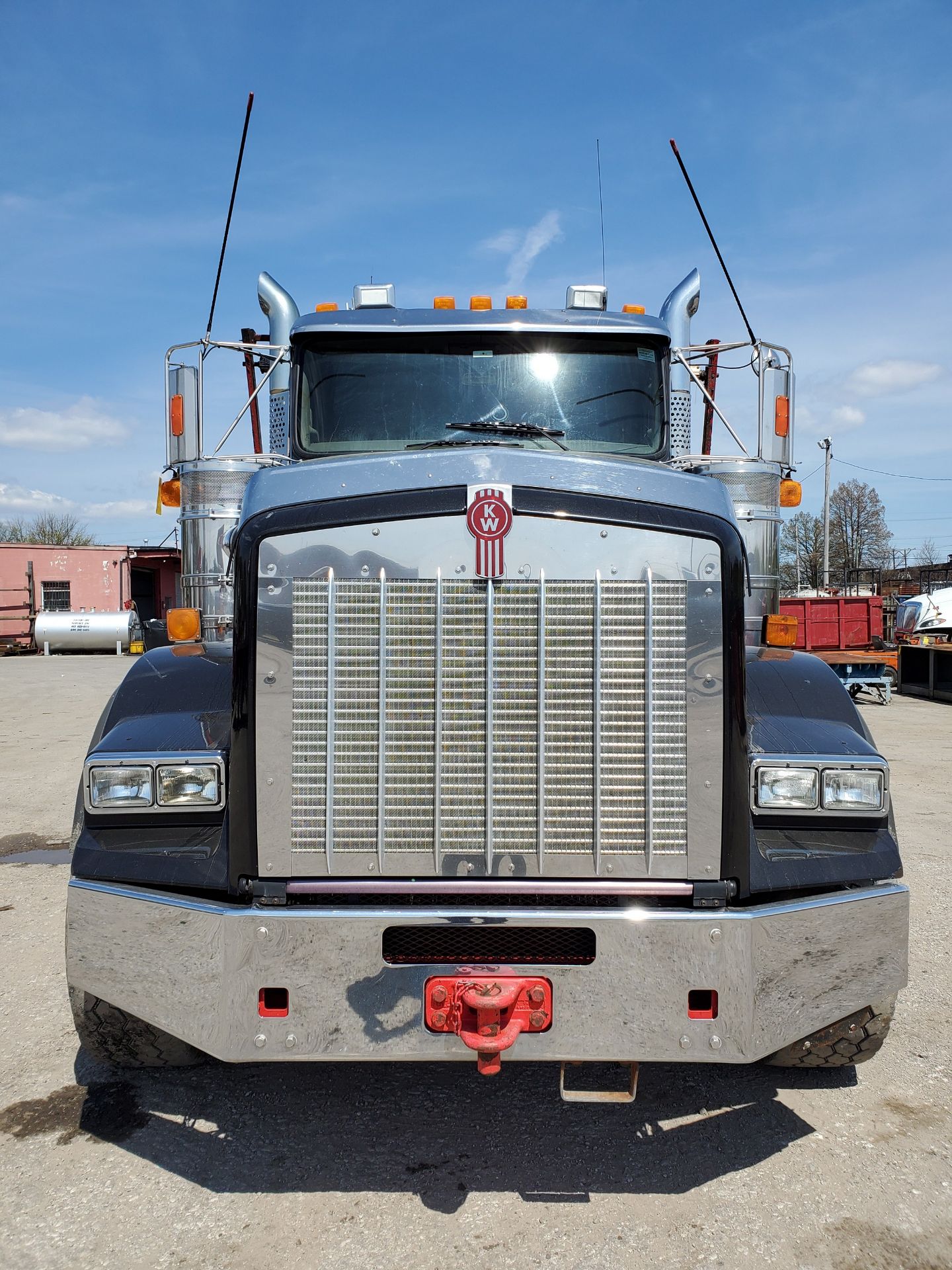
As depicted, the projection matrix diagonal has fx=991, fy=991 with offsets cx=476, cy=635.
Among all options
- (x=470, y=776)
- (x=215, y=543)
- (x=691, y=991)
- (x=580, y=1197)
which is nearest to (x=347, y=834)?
(x=470, y=776)

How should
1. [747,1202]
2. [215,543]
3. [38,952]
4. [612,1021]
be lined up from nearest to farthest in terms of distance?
[612,1021]
[747,1202]
[38,952]
[215,543]

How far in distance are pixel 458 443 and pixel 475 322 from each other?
0.87 metres

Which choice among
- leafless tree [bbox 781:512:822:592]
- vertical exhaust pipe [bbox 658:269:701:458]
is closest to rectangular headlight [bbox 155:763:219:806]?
vertical exhaust pipe [bbox 658:269:701:458]

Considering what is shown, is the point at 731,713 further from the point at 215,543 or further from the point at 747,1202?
the point at 215,543

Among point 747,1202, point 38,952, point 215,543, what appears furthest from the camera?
point 215,543

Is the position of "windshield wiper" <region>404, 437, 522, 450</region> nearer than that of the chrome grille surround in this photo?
No

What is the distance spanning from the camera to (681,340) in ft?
15.3

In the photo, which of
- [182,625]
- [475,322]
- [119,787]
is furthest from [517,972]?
[475,322]

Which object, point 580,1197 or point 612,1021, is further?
point 580,1197

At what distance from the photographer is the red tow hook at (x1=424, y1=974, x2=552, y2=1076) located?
2.40 meters

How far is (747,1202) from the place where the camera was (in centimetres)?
266

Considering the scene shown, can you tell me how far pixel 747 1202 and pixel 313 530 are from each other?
2126 mm

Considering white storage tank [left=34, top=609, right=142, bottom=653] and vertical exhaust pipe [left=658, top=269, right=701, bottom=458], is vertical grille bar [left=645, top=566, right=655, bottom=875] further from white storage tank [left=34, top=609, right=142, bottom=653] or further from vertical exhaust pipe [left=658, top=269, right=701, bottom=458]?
white storage tank [left=34, top=609, right=142, bottom=653]

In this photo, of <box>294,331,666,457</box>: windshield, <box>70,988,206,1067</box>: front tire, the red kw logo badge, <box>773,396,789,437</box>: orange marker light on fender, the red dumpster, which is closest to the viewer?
the red kw logo badge
